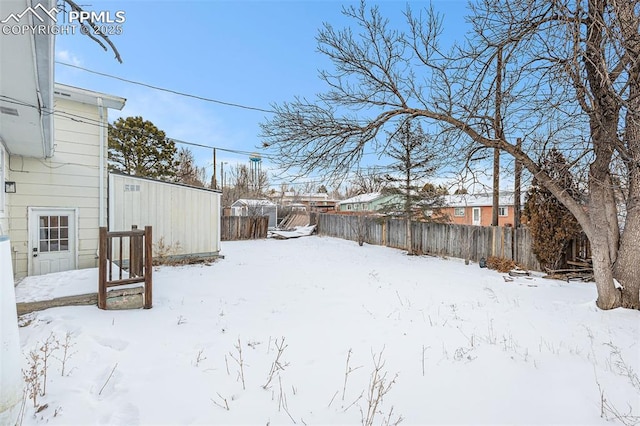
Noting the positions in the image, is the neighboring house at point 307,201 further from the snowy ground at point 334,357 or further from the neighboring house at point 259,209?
the snowy ground at point 334,357

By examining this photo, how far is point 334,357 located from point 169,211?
7.29 m

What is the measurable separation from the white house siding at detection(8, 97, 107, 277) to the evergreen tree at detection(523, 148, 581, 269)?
33.4 feet

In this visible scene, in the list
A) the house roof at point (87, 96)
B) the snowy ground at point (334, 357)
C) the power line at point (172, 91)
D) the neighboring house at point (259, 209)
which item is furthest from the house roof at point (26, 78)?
the neighboring house at point (259, 209)

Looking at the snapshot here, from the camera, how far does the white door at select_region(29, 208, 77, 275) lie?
19.8ft

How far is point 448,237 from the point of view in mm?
10758

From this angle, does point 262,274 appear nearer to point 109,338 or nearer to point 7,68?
point 109,338

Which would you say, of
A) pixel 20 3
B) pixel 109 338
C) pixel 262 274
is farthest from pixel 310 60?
pixel 109 338

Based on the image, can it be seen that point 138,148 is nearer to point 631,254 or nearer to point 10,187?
point 10,187

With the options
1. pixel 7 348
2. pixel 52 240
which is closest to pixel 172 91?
pixel 52 240

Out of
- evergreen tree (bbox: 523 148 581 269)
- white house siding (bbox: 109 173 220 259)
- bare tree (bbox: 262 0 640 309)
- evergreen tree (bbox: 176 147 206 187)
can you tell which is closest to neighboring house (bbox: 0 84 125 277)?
white house siding (bbox: 109 173 220 259)

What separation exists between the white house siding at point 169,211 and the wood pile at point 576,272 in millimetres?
9526

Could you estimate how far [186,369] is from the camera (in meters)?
2.84

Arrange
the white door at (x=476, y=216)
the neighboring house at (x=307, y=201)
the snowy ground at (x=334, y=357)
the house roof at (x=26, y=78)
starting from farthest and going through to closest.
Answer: the neighboring house at (x=307, y=201) < the white door at (x=476, y=216) < the snowy ground at (x=334, y=357) < the house roof at (x=26, y=78)

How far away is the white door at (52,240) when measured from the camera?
6.03 metres
